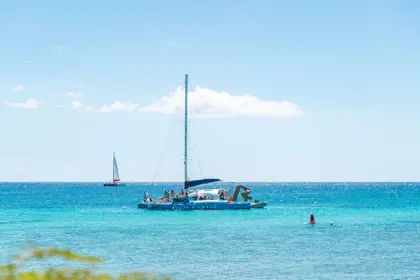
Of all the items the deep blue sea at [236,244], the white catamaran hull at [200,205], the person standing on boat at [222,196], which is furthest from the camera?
the person standing on boat at [222,196]

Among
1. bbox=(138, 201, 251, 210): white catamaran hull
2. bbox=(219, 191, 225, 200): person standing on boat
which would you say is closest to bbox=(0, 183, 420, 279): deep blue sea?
bbox=(138, 201, 251, 210): white catamaran hull

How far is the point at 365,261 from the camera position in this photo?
43531 millimetres

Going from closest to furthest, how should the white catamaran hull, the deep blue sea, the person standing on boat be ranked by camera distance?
the deep blue sea → the white catamaran hull → the person standing on boat

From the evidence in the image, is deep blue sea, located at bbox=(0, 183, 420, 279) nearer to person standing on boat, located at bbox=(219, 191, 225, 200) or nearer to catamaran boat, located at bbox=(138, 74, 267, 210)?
catamaran boat, located at bbox=(138, 74, 267, 210)

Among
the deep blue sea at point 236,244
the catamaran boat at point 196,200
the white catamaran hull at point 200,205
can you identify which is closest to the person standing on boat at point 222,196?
the catamaran boat at point 196,200

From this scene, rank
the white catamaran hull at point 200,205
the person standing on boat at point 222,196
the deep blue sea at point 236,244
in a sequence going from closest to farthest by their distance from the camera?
the deep blue sea at point 236,244 < the white catamaran hull at point 200,205 < the person standing on boat at point 222,196

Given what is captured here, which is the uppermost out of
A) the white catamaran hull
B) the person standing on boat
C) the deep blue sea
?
the person standing on boat

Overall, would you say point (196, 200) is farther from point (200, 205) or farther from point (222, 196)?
point (222, 196)

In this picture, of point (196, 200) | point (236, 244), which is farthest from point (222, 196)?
point (236, 244)

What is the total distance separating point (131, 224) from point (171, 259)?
101ft

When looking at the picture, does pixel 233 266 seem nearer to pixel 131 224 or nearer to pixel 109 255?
pixel 109 255

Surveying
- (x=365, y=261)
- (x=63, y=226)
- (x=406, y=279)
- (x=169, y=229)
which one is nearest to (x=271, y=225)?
(x=169, y=229)

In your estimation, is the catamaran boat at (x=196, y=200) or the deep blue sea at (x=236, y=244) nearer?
the deep blue sea at (x=236, y=244)

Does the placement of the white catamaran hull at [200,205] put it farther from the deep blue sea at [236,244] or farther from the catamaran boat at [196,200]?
the deep blue sea at [236,244]
